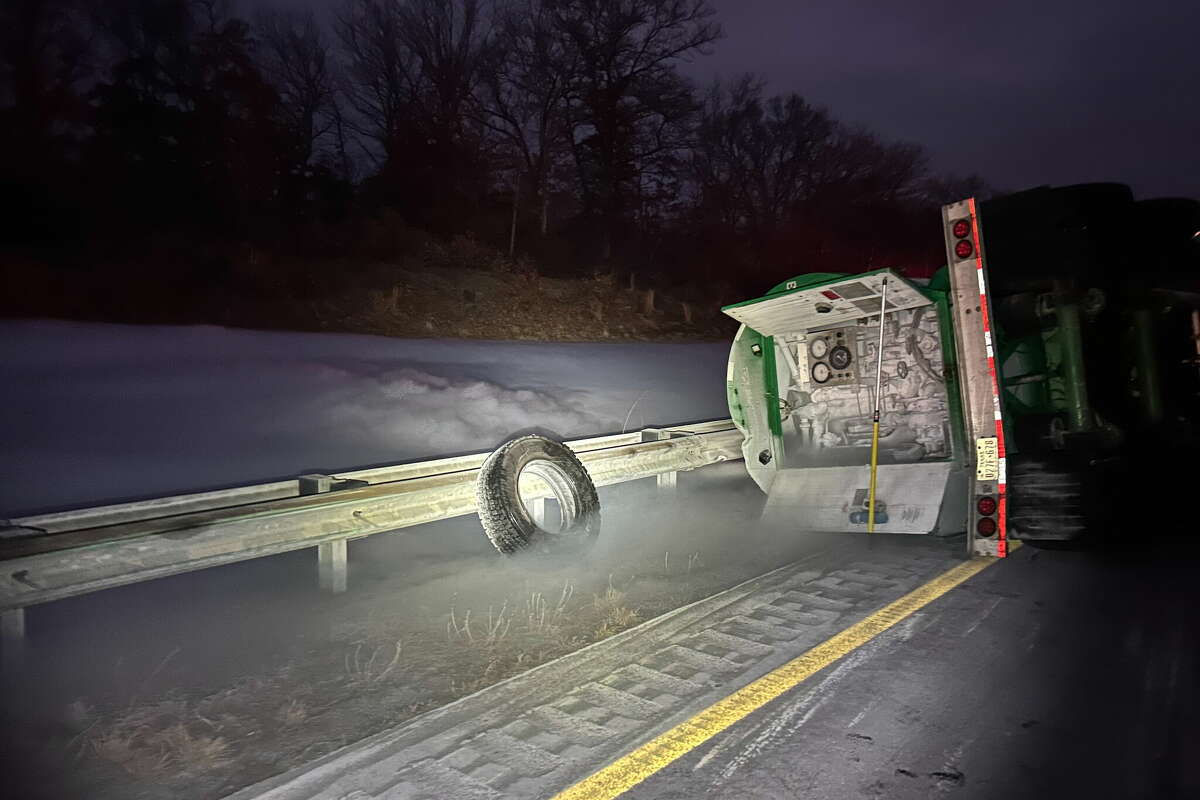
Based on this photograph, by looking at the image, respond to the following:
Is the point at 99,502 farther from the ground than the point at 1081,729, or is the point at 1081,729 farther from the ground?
the point at 99,502

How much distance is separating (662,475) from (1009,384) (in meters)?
3.61

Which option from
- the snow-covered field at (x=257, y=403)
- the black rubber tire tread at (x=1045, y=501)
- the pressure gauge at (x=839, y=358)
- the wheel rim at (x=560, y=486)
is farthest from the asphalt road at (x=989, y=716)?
the snow-covered field at (x=257, y=403)

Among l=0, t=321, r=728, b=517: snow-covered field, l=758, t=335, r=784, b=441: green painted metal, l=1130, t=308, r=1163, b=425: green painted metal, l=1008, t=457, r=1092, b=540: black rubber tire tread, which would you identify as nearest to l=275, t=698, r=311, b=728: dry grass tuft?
l=0, t=321, r=728, b=517: snow-covered field

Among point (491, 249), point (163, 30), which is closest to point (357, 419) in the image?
point (491, 249)

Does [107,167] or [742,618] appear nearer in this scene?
[742,618]

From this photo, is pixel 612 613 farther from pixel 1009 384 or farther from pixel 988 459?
pixel 1009 384

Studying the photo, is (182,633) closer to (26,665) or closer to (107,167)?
(26,665)

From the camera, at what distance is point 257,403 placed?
9.85 metres

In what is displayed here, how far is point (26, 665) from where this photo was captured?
12.6ft

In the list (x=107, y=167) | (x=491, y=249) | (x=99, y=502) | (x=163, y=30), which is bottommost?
(x=99, y=502)

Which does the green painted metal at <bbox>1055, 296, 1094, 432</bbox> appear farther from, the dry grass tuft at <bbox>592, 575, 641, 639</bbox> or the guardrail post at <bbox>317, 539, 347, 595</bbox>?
the guardrail post at <bbox>317, 539, 347, 595</bbox>

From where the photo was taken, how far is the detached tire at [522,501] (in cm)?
525

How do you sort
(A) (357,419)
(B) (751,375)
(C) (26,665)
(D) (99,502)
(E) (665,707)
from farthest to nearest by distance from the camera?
1. (A) (357,419)
2. (B) (751,375)
3. (D) (99,502)
4. (C) (26,665)
5. (E) (665,707)

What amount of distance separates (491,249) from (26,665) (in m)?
24.3
